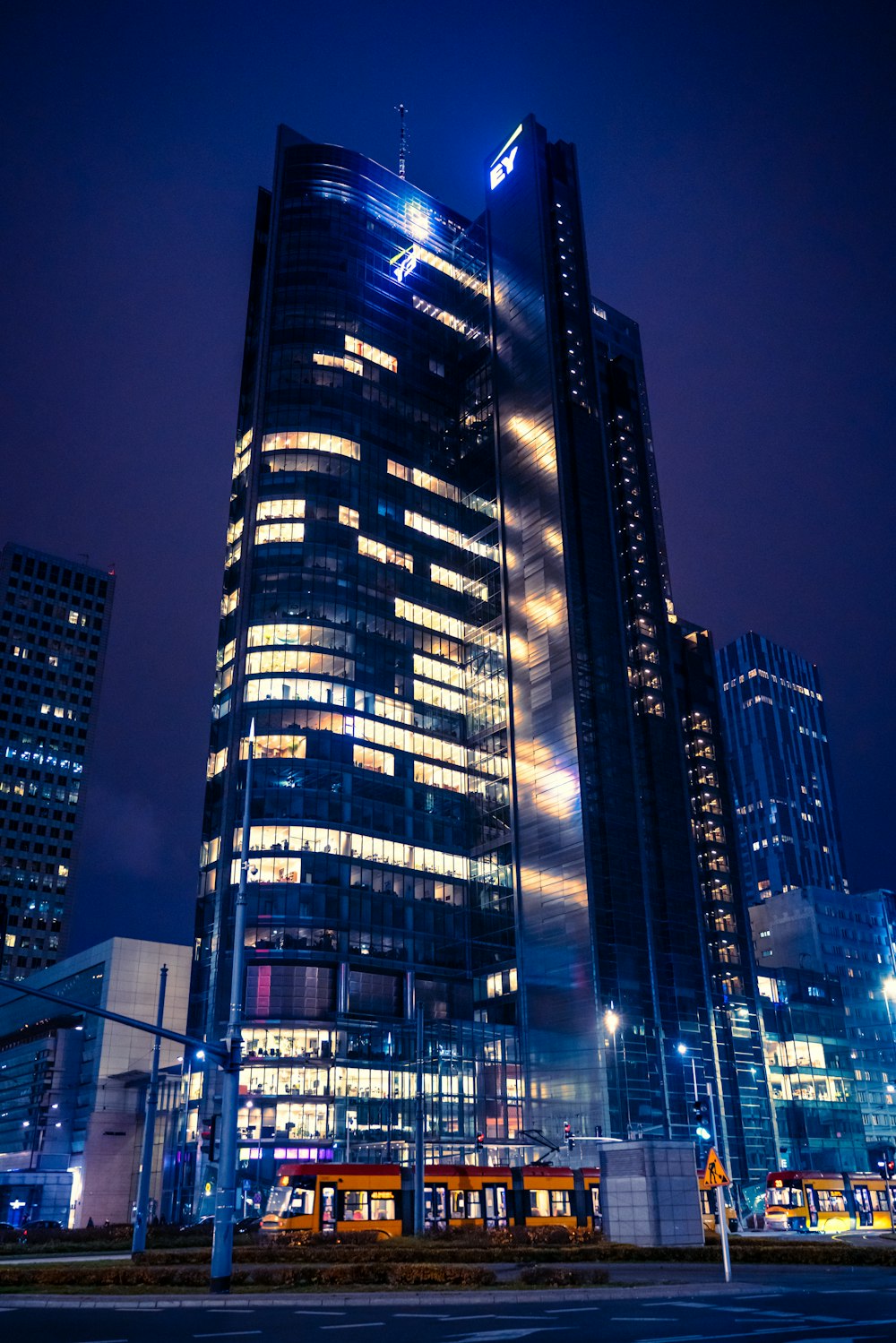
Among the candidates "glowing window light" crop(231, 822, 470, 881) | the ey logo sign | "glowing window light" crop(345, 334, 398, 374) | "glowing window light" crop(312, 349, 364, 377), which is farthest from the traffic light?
the ey logo sign

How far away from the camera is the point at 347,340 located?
133m

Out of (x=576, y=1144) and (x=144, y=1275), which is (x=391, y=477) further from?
(x=144, y=1275)

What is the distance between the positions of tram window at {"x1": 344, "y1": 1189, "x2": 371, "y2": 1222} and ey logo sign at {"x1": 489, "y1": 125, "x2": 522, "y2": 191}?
133m

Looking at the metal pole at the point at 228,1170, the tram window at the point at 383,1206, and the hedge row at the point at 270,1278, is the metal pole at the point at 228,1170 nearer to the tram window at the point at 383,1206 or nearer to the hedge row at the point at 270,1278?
the hedge row at the point at 270,1278

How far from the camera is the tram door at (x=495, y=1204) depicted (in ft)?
192

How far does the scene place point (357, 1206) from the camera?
172 ft

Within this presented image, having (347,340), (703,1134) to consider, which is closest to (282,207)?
(347,340)

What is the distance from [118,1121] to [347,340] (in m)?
95.8

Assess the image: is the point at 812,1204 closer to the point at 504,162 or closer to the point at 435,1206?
the point at 435,1206

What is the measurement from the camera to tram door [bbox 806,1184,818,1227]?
7188 centimetres

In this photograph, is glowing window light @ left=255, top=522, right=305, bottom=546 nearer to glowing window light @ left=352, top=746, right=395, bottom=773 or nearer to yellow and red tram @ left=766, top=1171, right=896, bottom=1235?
glowing window light @ left=352, top=746, right=395, bottom=773

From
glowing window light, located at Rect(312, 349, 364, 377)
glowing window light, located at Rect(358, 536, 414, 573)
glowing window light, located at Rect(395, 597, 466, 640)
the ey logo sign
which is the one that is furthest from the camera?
the ey logo sign

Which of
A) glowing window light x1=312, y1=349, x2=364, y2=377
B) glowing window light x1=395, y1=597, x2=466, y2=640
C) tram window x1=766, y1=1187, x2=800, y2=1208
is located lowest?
tram window x1=766, y1=1187, x2=800, y2=1208

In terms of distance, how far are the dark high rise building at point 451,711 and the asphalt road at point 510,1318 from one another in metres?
59.4
